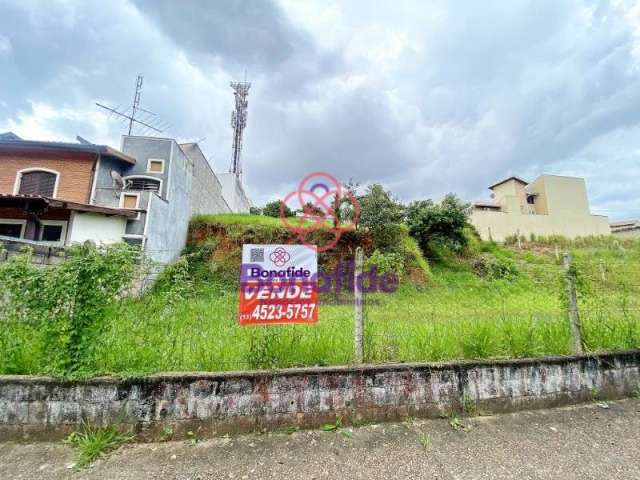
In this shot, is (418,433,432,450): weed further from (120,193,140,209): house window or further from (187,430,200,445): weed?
(120,193,140,209): house window

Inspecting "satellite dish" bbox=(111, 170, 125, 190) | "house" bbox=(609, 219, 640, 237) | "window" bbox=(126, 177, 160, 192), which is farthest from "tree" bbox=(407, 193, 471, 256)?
"house" bbox=(609, 219, 640, 237)

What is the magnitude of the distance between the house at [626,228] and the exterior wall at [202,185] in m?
Result: 29.2

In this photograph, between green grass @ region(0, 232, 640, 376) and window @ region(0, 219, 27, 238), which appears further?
window @ region(0, 219, 27, 238)

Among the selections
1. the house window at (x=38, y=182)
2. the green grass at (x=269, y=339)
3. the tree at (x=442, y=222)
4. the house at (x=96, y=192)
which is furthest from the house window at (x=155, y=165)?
the tree at (x=442, y=222)

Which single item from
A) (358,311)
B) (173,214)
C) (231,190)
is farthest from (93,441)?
(231,190)

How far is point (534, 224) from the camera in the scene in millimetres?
19094

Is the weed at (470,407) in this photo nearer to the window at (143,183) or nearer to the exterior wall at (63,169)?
the window at (143,183)

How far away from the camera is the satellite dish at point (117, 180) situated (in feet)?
31.9

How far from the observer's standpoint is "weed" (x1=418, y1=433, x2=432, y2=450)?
6.66 ft

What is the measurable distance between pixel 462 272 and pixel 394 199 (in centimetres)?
413

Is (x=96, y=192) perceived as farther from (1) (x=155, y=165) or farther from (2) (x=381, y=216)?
(2) (x=381, y=216)

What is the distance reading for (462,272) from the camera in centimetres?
1170

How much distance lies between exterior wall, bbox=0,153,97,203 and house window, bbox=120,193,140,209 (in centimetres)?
163

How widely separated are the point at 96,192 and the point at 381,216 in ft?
32.9
